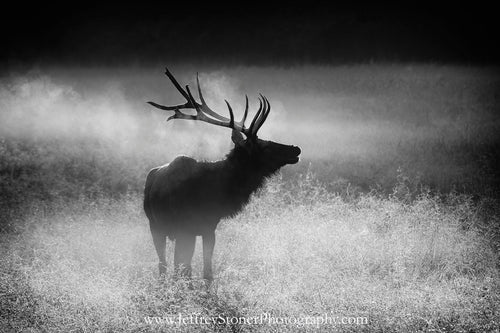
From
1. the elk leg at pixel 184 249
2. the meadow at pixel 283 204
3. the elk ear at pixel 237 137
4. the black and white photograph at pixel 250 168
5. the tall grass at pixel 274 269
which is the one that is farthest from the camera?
the elk ear at pixel 237 137

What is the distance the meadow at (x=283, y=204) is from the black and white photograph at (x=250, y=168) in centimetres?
5

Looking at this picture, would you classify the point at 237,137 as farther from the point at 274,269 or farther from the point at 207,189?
the point at 274,269

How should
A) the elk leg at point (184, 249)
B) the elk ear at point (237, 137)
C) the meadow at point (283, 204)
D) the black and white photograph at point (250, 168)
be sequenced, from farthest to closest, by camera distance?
the elk ear at point (237, 137), the elk leg at point (184, 249), the black and white photograph at point (250, 168), the meadow at point (283, 204)

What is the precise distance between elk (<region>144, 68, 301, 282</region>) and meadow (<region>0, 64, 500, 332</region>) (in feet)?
1.55

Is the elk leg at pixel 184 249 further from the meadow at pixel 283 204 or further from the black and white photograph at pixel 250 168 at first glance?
the meadow at pixel 283 204

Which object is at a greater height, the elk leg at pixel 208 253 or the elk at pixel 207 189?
the elk at pixel 207 189

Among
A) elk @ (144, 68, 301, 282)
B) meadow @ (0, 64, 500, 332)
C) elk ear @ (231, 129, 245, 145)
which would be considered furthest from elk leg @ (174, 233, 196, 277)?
elk ear @ (231, 129, 245, 145)

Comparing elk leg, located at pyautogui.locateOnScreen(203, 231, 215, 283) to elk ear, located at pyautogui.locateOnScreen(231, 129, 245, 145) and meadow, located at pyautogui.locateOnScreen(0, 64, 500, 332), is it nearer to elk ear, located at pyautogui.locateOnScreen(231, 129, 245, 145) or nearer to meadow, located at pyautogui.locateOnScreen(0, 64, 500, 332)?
meadow, located at pyautogui.locateOnScreen(0, 64, 500, 332)

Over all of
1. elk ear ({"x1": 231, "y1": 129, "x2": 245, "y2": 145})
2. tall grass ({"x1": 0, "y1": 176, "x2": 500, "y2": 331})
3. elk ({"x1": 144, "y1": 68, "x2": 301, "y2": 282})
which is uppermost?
elk ear ({"x1": 231, "y1": 129, "x2": 245, "y2": 145})

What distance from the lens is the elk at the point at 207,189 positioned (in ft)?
23.2

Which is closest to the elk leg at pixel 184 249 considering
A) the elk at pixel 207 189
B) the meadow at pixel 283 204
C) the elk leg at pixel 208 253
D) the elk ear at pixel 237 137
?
the elk at pixel 207 189

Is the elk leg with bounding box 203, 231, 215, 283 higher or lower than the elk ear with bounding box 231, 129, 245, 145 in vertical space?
lower

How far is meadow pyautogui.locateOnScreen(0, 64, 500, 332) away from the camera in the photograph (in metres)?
6.32

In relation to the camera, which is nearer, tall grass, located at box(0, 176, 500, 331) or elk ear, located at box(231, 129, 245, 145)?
tall grass, located at box(0, 176, 500, 331)
